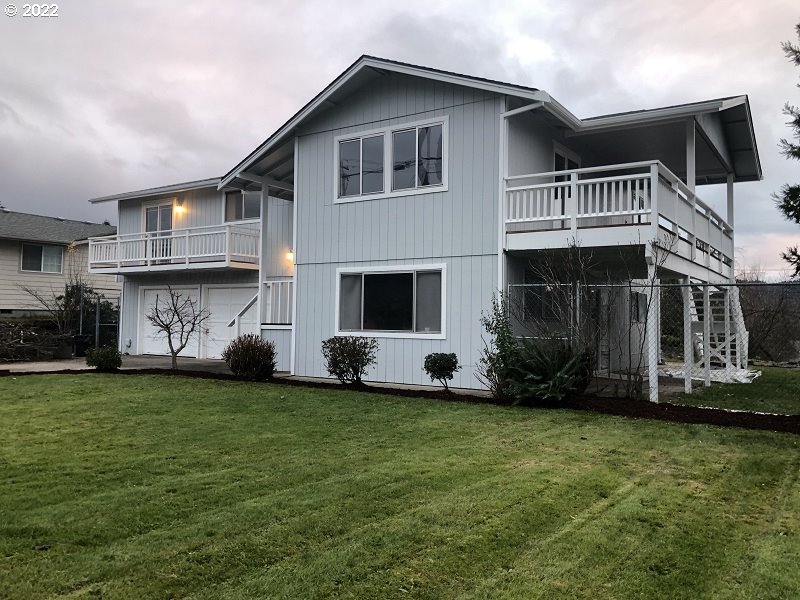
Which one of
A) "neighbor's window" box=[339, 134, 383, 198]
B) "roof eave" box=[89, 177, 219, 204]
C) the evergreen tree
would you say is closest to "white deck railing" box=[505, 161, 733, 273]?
the evergreen tree

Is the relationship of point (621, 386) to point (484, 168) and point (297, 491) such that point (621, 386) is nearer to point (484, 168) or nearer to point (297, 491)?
point (484, 168)

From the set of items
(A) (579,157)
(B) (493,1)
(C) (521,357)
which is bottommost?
(C) (521,357)

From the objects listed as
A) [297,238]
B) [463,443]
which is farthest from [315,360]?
[463,443]

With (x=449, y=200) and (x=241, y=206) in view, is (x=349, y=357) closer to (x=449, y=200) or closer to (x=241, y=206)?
(x=449, y=200)

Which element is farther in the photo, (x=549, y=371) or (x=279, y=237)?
(x=279, y=237)

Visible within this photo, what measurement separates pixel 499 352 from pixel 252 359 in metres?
5.31

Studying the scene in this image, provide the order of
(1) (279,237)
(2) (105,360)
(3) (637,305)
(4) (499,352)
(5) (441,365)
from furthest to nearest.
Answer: (1) (279,237)
(3) (637,305)
(2) (105,360)
(5) (441,365)
(4) (499,352)

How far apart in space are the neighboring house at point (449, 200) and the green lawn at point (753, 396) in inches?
93.7

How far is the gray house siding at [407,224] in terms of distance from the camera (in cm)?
1212

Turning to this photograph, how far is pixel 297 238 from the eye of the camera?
14.7 m

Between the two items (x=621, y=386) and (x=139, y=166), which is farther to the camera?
(x=139, y=166)

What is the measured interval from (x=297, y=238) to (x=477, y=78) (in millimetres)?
5509

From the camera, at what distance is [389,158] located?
13.4 m

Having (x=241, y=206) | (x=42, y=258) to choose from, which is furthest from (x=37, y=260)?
(x=241, y=206)
